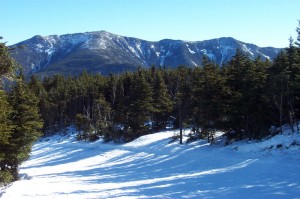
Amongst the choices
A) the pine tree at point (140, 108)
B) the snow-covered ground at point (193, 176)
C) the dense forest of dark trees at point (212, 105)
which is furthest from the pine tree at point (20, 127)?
the pine tree at point (140, 108)

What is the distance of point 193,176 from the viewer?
22.5 metres

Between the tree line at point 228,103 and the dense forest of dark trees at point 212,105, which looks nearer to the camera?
the dense forest of dark trees at point 212,105

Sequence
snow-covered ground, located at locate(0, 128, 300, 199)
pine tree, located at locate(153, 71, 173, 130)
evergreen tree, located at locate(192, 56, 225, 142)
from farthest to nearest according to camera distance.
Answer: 1. pine tree, located at locate(153, 71, 173, 130)
2. evergreen tree, located at locate(192, 56, 225, 142)
3. snow-covered ground, located at locate(0, 128, 300, 199)

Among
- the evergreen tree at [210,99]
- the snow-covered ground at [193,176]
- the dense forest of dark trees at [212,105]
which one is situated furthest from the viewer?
the evergreen tree at [210,99]

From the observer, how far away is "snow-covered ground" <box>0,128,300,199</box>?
1711cm

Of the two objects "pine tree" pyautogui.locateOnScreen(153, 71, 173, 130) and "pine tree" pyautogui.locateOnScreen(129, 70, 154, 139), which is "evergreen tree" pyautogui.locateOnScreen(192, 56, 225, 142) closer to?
"pine tree" pyautogui.locateOnScreen(129, 70, 154, 139)

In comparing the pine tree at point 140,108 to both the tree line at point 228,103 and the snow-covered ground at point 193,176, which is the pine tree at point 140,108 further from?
the snow-covered ground at point 193,176

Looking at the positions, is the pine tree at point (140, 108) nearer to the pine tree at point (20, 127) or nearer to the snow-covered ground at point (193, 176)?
the snow-covered ground at point (193, 176)

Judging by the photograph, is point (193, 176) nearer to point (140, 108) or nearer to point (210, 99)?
point (210, 99)

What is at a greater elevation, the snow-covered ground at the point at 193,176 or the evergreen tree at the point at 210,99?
the evergreen tree at the point at 210,99

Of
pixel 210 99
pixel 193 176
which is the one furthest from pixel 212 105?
pixel 193 176

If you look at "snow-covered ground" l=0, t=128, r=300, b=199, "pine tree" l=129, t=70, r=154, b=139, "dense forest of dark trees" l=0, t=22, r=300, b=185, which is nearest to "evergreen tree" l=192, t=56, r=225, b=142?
"dense forest of dark trees" l=0, t=22, r=300, b=185

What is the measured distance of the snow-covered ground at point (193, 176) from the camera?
Result: 17109 mm

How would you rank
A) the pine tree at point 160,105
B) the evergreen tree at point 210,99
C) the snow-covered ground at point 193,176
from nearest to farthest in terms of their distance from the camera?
the snow-covered ground at point 193,176 < the evergreen tree at point 210,99 < the pine tree at point 160,105
